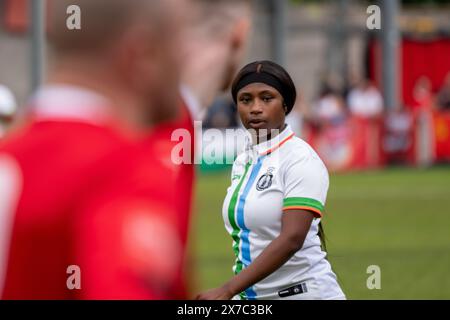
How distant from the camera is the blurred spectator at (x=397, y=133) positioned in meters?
26.9

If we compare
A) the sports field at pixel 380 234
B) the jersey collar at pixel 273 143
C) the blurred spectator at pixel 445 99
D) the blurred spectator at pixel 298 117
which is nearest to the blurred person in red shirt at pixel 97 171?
the jersey collar at pixel 273 143

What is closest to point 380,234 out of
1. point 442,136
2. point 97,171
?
point 97,171

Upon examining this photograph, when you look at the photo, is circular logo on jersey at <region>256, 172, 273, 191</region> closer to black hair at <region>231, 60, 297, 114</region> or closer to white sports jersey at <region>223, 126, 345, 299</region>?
white sports jersey at <region>223, 126, 345, 299</region>

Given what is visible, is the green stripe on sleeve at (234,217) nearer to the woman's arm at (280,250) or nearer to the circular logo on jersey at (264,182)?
the circular logo on jersey at (264,182)

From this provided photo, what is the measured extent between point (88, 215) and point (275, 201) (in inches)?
108

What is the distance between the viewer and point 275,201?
4.75 metres

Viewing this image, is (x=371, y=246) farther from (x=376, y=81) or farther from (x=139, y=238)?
(x=376, y=81)

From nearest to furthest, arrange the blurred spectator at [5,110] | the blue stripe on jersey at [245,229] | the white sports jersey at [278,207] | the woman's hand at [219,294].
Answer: the woman's hand at [219,294], the white sports jersey at [278,207], the blue stripe on jersey at [245,229], the blurred spectator at [5,110]

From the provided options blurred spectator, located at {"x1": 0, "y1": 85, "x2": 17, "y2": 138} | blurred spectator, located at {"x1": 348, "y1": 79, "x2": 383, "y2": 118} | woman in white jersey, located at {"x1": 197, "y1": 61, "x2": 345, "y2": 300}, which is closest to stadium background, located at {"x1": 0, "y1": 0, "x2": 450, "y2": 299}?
woman in white jersey, located at {"x1": 197, "y1": 61, "x2": 345, "y2": 300}

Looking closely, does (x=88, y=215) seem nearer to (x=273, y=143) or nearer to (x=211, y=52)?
(x=211, y=52)

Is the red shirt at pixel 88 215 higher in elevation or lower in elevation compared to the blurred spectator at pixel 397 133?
lower

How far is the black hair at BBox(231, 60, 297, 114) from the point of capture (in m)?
4.77
